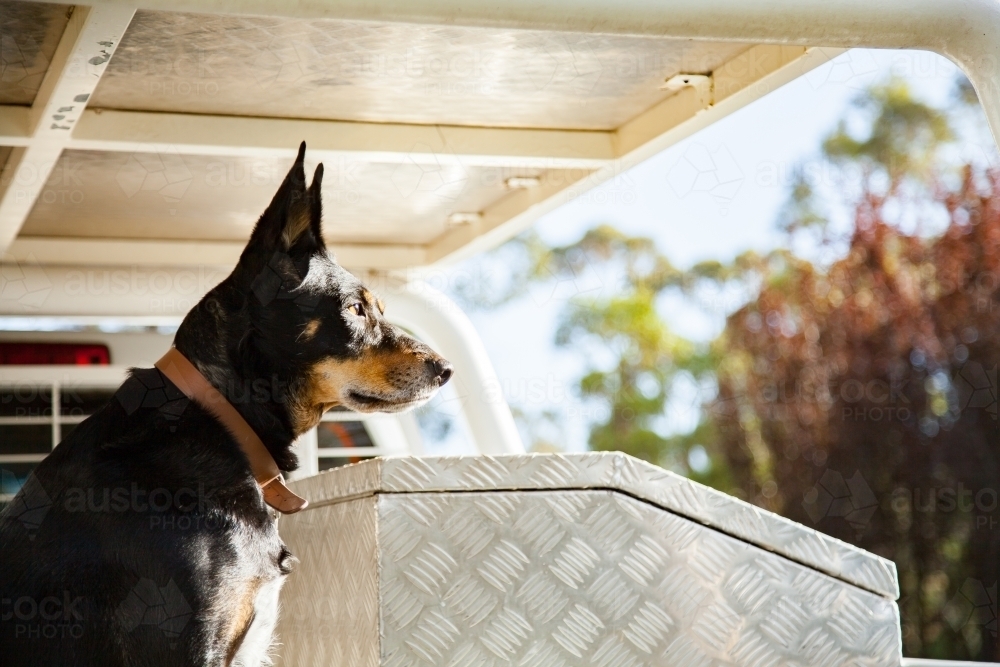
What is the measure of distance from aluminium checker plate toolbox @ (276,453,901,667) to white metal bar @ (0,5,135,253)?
139 cm

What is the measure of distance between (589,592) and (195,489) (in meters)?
1.05

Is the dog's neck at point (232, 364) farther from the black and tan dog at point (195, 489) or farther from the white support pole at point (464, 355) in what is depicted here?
the white support pole at point (464, 355)

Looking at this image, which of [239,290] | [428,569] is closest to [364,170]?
[239,290]

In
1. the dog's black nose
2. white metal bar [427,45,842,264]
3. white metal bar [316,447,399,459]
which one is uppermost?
white metal bar [427,45,842,264]

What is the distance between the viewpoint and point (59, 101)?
10.9ft

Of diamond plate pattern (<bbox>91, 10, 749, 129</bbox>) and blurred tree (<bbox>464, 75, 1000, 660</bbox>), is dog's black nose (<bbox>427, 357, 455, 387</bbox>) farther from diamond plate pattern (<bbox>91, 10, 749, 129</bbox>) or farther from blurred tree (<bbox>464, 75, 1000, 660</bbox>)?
blurred tree (<bbox>464, 75, 1000, 660</bbox>)

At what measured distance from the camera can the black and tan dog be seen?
2338 millimetres

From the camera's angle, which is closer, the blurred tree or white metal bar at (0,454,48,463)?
white metal bar at (0,454,48,463)

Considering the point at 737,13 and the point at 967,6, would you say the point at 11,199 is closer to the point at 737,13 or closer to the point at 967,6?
the point at 737,13

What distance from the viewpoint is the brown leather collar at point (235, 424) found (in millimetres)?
2633
